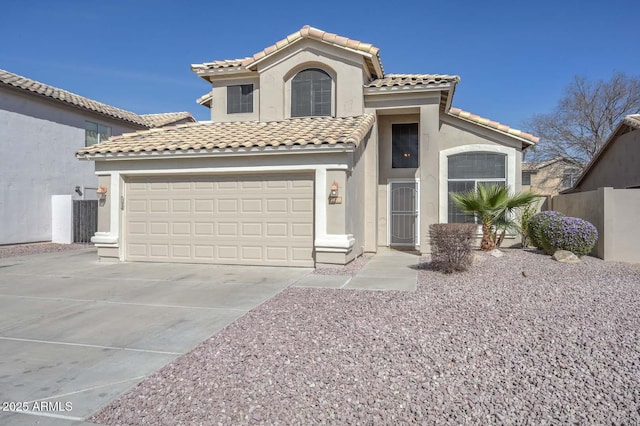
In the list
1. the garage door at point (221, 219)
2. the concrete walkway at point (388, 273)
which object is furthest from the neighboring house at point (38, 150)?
the concrete walkway at point (388, 273)

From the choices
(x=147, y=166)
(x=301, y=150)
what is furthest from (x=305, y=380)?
(x=147, y=166)

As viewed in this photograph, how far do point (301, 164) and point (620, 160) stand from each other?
47.9 feet

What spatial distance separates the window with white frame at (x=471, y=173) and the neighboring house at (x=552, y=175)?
2258 cm

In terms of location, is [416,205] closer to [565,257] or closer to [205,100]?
Answer: [565,257]

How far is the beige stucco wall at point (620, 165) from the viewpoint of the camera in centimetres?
1658

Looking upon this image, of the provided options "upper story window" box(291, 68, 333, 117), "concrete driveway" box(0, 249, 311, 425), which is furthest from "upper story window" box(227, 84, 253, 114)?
"concrete driveway" box(0, 249, 311, 425)

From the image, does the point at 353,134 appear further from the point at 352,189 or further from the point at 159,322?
the point at 159,322

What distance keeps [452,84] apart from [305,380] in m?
10.8

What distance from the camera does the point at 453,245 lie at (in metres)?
9.24

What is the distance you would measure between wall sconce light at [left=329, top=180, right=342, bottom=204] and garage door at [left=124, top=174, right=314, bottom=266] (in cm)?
62

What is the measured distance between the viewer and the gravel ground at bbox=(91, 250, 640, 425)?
361 cm

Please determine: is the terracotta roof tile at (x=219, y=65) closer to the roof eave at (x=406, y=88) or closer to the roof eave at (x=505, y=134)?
the roof eave at (x=406, y=88)

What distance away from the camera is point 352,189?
11516 mm

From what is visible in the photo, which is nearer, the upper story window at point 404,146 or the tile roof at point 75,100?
the upper story window at point 404,146
